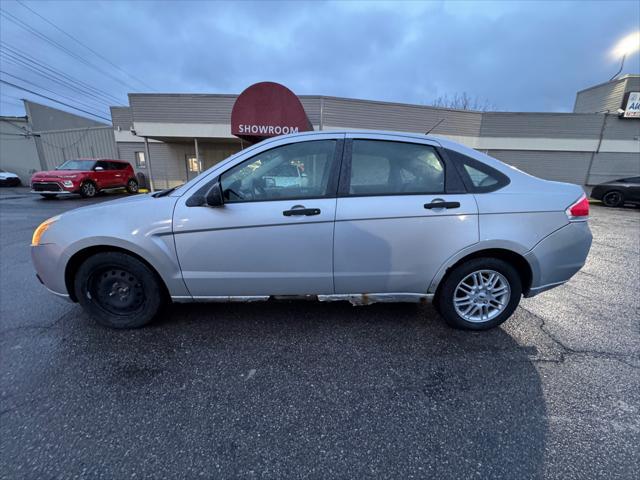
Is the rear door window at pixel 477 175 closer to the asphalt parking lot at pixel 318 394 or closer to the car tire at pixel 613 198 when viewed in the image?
the asphalt parking lot at pixel 318 394

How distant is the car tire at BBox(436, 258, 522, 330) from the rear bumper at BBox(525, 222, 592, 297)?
0.53 feet

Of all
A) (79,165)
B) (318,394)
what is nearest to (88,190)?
(79,165)

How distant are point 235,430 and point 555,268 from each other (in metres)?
2.94

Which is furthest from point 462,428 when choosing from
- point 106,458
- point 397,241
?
point 106,458

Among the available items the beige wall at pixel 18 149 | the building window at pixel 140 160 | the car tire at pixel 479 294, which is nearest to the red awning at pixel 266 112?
the car tire at pixel 479 294

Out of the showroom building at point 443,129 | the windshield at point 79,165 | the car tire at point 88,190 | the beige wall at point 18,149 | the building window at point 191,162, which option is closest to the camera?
the car tire at point 88,190

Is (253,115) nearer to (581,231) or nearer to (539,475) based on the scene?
(581,231)

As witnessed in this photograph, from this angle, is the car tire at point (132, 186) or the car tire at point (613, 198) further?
the car tire at point (132, 186)

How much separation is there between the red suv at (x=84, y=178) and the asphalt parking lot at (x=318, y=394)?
12773mm

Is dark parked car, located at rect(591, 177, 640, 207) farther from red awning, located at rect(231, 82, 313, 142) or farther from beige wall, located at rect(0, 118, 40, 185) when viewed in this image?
beige wall, located at rect(0, 118, 40, 185)

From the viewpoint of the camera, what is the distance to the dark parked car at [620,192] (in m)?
12.9

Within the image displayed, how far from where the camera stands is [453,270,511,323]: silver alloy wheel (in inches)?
104

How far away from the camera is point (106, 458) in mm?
1545

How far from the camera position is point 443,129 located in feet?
54.5
